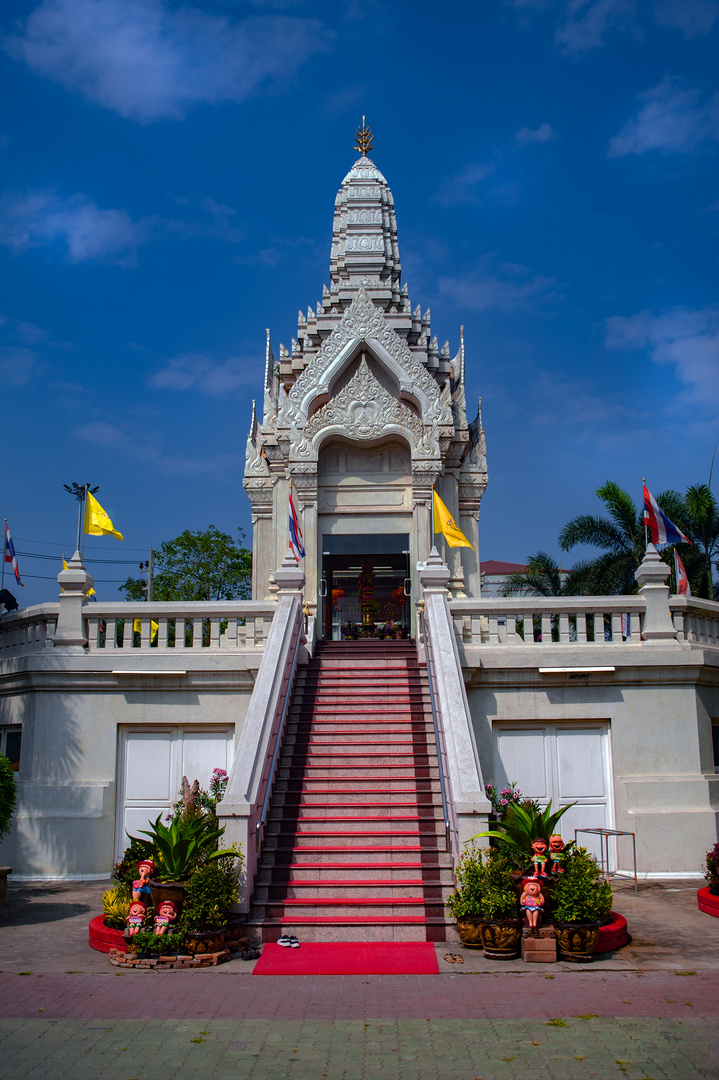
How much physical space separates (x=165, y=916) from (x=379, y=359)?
14.6 metres

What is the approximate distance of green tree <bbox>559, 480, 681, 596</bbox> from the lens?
98.3 ft

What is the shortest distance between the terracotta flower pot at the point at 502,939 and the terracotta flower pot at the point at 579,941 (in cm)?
47

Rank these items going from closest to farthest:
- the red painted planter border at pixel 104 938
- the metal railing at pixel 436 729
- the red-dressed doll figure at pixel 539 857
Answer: the red-dressed doll figure at pixel 539 857 → the red painted planter border at pixel 104 938 → the metal railing at pixel 436 729

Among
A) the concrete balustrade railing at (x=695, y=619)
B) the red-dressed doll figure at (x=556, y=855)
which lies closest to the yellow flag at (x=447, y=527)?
the concrete balustrade railing at (x=695, y=619)

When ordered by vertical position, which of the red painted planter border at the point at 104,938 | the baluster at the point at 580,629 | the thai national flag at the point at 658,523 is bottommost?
the red painted planter border at the point at 104,938

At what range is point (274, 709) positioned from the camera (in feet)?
39.5

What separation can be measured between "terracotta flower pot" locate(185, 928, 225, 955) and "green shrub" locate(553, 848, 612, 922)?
3567 millimetres

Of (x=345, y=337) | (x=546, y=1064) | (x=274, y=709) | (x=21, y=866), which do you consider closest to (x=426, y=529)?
(x=345, y=337)

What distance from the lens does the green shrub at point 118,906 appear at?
9703 millimetres

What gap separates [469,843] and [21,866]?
8.11 meters

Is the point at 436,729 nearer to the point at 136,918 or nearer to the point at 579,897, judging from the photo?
the point at 579,897

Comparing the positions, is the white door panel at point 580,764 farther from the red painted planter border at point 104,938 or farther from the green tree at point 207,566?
the green tree at point 207,566

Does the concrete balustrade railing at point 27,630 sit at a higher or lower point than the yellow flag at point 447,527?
lower

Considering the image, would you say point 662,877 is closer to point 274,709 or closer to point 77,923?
point 274,709
